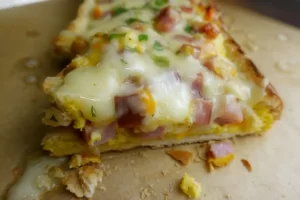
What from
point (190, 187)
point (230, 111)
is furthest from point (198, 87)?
point (190, 187)

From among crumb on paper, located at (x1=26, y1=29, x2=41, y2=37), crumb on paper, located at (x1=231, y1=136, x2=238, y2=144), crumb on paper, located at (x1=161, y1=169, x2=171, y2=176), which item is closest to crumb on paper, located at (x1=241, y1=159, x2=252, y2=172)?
crumb on paper, located at (x1=231, y1=136, x2=238, y2=144)

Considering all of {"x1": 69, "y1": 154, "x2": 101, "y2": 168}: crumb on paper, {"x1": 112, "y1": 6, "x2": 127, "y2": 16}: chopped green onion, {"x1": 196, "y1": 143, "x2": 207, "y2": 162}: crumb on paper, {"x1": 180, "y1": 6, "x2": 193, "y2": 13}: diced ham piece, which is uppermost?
{"x1": 112, "y1": 6, "x2": 127, "y2": 16}: chopped green onion

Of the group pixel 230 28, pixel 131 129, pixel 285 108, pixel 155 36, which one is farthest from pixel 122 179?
pixel 230 28

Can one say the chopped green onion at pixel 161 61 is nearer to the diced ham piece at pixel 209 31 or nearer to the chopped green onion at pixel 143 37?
the chopped green onion at pixel 143 37

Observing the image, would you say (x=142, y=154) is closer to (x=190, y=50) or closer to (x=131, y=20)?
(x=190, y=50)

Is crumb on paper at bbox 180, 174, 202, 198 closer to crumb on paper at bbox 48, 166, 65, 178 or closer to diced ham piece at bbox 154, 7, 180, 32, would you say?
crumb on paper at bbox 48, 166, 65, 178

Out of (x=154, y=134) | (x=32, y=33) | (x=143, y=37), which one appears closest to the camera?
(x=154, y=134)
